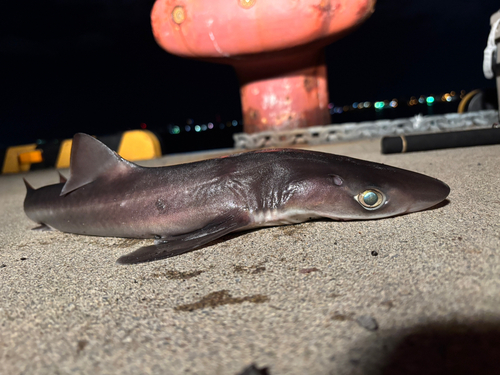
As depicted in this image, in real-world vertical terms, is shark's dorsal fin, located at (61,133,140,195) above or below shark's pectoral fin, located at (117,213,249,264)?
above

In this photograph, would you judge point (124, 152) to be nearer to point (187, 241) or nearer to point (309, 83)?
point (309, 83)

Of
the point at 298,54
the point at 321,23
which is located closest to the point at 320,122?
the point at 298,54

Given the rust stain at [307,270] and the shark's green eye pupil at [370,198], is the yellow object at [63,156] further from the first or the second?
the rust stain at [307,270]

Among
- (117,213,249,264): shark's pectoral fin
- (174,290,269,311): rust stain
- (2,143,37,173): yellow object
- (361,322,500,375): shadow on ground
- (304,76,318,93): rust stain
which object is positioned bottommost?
(174,290,269,311): rust stain

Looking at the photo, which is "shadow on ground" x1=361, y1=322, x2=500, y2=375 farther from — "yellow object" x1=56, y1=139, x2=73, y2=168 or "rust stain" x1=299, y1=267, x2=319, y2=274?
"yellow object" x1=56, y1=139, x2=73, y2=168

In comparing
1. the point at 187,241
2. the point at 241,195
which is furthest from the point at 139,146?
the point at 187,241

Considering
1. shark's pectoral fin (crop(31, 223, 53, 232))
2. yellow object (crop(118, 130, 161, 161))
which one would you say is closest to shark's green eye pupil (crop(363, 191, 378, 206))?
shark's pectoral fin (crop(31, 223, 53, 232))

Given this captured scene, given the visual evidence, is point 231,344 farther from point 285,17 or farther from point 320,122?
point 320,122

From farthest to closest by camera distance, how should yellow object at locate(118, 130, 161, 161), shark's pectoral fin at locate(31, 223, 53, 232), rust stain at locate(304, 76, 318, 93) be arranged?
yellow object at locate(118, 130, 161, 161)
rust stain at locate(304, 76, 318, 93)
shark's pectoral fin at locate(31, 223, 53, 232)
